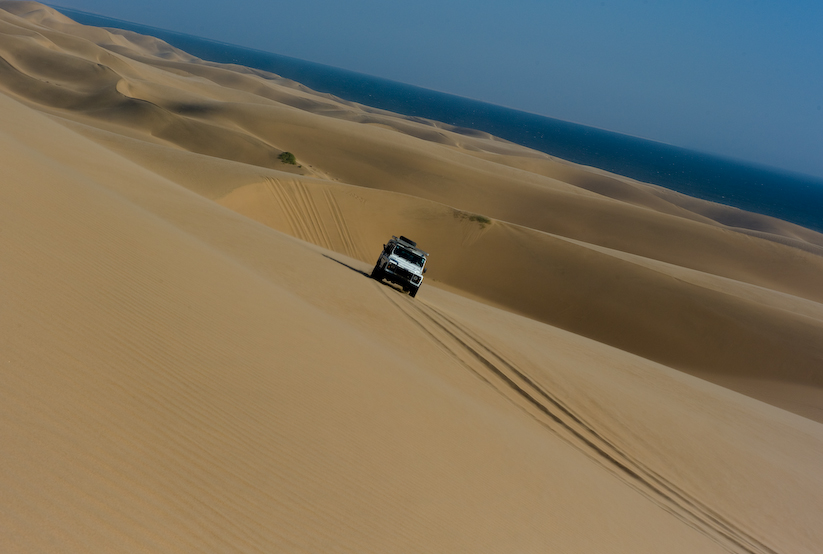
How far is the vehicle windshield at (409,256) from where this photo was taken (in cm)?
1434

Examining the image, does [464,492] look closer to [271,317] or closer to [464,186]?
[271,317]

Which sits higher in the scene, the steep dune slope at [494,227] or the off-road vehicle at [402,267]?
the steep dune slope at [494,227]

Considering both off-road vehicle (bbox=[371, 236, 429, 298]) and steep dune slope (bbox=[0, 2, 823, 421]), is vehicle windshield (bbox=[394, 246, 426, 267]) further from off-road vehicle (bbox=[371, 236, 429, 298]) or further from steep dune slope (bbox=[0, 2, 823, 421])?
steep dune slope (bbox=[0, 2, 823, 421])

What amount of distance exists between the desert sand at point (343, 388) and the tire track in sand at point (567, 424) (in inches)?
2.6

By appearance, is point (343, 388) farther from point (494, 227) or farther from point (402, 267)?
point (494, 227)

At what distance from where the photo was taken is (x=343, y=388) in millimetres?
6781

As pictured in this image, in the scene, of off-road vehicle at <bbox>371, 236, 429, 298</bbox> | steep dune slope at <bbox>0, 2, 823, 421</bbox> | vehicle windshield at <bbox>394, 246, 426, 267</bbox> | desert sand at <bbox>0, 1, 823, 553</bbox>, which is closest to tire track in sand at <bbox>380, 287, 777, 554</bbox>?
desert sand at <bbox>0, 1, 823, 553</bbox>

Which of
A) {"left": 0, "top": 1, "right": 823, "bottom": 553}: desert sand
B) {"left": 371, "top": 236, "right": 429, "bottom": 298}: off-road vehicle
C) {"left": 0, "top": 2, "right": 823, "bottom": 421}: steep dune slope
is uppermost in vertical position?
{"left": 0, "top": 2, "right": 823, "bottom": 421}: steep dune slope

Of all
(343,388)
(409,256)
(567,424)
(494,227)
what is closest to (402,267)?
(409,256)

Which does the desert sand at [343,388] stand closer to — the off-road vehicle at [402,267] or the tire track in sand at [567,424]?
the tire track in sand at [567,424]

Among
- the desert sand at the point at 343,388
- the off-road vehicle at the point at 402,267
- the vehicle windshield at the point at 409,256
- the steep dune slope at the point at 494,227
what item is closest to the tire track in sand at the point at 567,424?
the desert sand at the point at 343,388

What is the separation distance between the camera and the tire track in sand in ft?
25.7

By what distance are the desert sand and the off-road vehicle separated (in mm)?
520

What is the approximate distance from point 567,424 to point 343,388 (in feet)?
15.7
